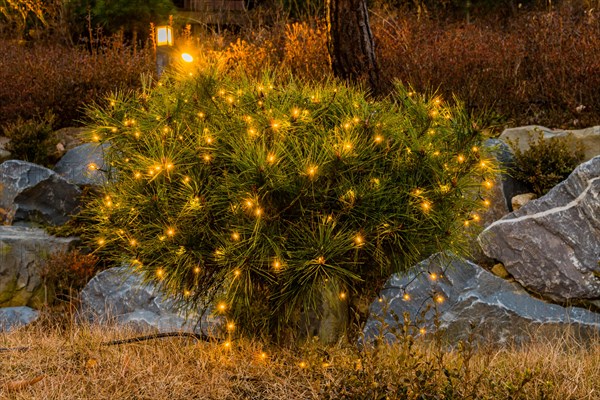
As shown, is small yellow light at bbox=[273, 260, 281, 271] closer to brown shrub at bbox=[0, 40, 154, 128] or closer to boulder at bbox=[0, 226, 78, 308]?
boulder at bbox=[0, 226, 78, 308]

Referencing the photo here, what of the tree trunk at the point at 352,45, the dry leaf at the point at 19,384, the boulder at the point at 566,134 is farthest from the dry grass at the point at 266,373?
the tree trunk at the point at 352,45

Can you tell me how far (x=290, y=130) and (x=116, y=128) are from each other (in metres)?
1.00

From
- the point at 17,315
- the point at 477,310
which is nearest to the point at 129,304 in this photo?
the point at 17,315

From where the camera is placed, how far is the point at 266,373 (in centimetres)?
391

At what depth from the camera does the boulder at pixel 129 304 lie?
5.44m

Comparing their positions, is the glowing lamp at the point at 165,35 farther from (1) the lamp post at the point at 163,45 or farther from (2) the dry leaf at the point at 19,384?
(2) the dry leaf at the point at 19,384

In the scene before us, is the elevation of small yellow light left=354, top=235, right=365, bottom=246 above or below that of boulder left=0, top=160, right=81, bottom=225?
above

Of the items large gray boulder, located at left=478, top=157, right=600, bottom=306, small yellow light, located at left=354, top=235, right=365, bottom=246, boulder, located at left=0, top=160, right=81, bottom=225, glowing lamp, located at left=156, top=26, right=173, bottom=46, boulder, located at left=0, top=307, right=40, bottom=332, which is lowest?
boulder, located at left=0, top=307, right=40, bottom=332

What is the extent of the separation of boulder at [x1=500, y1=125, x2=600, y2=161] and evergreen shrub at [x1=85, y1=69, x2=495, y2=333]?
2406mm

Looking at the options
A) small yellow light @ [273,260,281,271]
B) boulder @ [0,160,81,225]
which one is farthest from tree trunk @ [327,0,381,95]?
small yellow light @ [273,260,281,271]

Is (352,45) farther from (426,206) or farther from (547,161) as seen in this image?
(426,206)

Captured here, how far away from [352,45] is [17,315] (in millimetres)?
3875

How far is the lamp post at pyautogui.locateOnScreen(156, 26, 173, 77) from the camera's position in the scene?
8008 mm

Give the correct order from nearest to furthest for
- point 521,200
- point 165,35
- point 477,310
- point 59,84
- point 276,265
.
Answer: point 276,265 < point 477,310 < point 521,200 < point 165,35 < point 59,84
